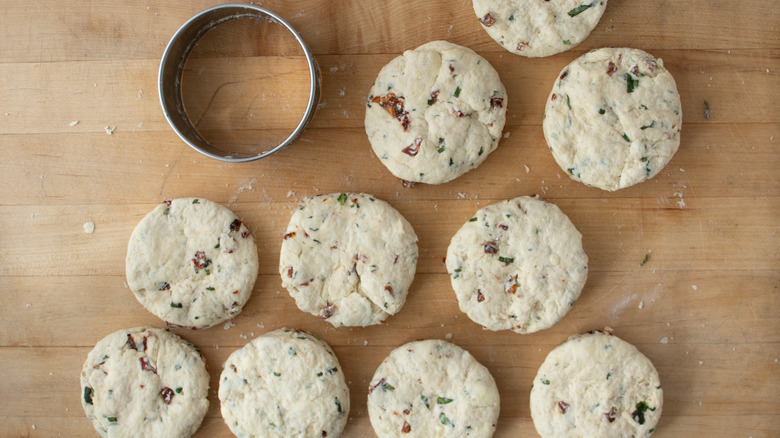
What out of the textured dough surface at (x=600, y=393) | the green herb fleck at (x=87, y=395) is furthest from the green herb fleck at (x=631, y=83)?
the green herb fleck at (x=87, y=395)

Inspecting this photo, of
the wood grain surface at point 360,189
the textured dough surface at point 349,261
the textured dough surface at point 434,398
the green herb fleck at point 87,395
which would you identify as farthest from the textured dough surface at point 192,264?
the textured dough surface at point 434,398

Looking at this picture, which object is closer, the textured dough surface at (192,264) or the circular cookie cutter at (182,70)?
the circular cookie cutter at (182,70)

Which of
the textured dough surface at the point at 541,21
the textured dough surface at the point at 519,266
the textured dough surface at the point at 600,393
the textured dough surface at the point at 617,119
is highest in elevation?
the textured dough surface at the point at 541,21

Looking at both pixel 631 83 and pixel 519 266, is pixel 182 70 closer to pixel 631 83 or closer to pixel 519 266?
pixel 519 266

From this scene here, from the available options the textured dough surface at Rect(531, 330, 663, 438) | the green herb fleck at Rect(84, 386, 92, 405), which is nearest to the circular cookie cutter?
the green herb fleck at Rect(84, 386, 92, 405)

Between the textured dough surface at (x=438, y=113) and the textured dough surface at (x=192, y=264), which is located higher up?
the textured dough surface at (x=438, y=113)

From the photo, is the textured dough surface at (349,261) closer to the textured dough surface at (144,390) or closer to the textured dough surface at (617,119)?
the textured dough surface at (144,390)

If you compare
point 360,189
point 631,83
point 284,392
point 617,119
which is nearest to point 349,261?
point 360,189
